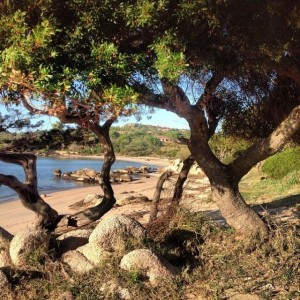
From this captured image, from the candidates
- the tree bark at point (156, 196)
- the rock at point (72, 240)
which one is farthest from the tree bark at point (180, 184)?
the rock at point (72, 240)

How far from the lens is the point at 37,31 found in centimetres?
463


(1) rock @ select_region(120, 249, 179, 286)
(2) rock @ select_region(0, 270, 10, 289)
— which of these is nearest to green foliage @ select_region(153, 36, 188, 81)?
(1) rock @ select_region(120, 249, 179, 286)

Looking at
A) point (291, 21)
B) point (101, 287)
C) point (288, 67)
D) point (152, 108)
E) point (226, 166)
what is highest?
point (291, 21)

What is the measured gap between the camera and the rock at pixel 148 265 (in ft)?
18.8

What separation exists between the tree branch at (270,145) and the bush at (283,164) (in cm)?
1571


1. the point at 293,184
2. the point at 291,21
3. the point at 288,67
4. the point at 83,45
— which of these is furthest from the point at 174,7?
the point at 293,184

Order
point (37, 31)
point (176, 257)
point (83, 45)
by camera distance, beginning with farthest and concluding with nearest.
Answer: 1. point (176, 257)
2. point (83, 45)
3. point (37, 31)

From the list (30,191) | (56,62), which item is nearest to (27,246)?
(30,191)

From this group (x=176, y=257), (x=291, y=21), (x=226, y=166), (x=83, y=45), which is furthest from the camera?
(x=226, y=166)

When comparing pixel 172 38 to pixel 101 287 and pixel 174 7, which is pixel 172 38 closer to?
pixel 174 7

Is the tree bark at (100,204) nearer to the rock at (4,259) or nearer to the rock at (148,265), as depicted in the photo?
the rock at (4,259)

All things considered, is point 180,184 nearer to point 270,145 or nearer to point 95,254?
point 270,145

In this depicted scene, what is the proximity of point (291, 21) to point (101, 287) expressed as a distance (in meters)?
4.25

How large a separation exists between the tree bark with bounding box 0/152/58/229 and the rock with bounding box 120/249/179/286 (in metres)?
Answer: 2.43
